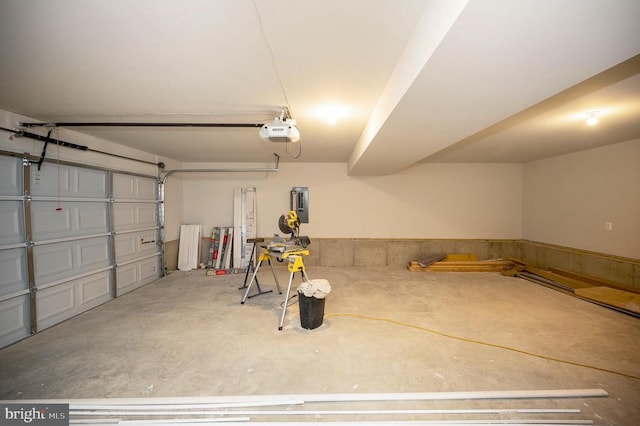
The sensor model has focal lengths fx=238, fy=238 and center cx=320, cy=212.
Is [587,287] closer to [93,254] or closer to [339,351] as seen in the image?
[339,351]

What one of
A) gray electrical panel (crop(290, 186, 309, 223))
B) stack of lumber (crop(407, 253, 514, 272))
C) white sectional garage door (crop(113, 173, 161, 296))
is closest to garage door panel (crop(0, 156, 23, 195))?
white sectional garage door (crop(113, 173, 161, 296))

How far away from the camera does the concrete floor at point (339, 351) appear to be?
6.40 ft

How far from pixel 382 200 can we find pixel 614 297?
4039 millimetres

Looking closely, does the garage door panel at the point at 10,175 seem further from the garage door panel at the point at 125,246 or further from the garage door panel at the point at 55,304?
the garage door panel at the point at 125,246

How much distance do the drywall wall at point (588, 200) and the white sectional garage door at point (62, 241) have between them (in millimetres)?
8422

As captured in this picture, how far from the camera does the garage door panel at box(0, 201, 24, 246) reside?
258 cm

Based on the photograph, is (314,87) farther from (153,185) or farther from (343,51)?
(153,185)

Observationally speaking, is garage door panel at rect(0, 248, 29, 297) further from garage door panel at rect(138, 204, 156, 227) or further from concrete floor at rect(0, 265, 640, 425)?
garage door panel at rect(138, 204, 156, 227)

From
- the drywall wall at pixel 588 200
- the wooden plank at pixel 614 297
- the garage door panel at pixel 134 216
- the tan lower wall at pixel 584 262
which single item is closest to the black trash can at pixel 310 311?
the garage door panel at pixel 134 216

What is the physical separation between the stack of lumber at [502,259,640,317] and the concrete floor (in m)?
0.18

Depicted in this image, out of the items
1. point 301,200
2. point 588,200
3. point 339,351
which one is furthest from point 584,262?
point 301,200

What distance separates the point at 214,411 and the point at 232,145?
12.2 feet

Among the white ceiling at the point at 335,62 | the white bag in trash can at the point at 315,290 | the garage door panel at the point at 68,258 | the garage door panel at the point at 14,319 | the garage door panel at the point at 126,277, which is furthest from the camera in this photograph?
the garage door panel at the point at 126,277

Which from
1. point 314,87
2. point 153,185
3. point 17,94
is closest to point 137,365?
point 17,94
